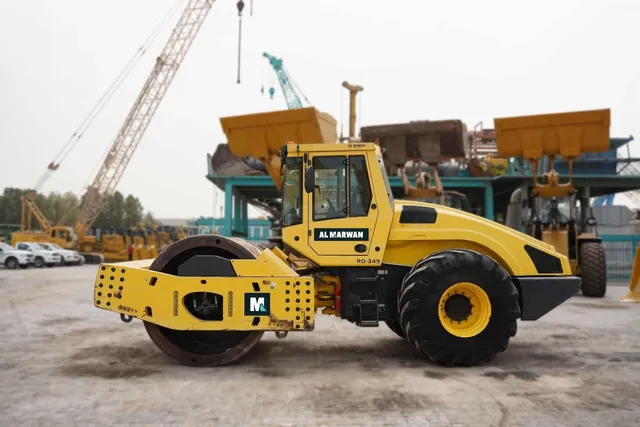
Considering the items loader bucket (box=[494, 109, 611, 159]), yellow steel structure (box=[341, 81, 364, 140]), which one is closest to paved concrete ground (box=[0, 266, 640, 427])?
loader bucket (box=[494, 109, 611, 159])

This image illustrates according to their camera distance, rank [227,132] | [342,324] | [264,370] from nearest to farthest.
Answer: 1. [264,370]
2. [342,324]
3. [227,132]

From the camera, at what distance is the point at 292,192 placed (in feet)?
21.1

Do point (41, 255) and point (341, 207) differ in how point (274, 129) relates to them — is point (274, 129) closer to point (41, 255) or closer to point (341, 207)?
point (341, 207)

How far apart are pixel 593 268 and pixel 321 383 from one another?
1059cm

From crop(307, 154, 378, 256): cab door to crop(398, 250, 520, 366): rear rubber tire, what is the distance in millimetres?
806

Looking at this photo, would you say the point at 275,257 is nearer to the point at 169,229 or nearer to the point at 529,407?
the point at 529,407

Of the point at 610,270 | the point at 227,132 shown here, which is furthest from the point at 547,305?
the point at 610,270

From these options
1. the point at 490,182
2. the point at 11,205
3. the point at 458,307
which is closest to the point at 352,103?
the point at 490,182

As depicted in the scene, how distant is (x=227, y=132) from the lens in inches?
445

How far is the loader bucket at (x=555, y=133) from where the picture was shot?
38.4ft

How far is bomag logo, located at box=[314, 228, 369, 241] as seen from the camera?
244 inches

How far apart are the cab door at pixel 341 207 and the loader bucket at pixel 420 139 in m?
6.26

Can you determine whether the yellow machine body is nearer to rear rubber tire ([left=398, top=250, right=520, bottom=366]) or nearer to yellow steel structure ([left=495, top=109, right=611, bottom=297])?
rear rubber tire ([left=398, top=250, right=520, bottom=366])

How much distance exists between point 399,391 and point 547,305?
92.9 inches
